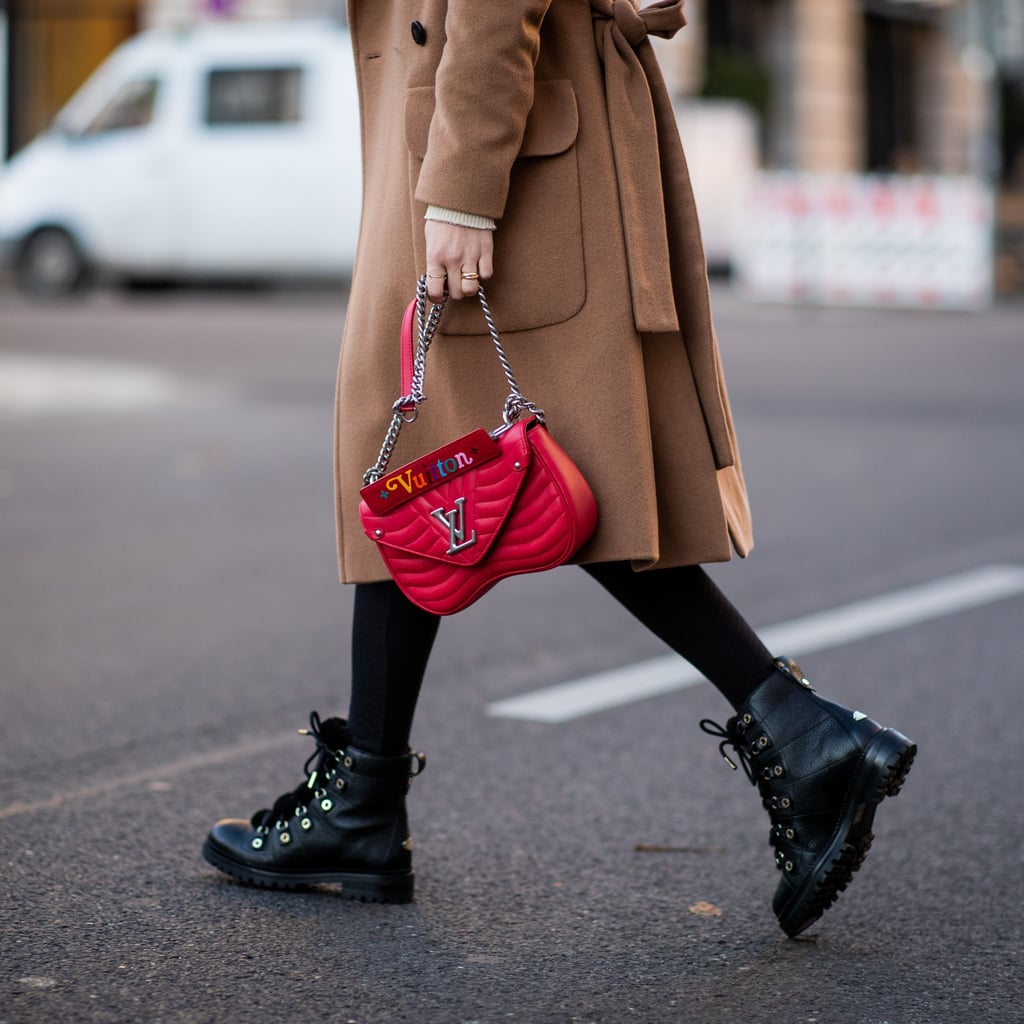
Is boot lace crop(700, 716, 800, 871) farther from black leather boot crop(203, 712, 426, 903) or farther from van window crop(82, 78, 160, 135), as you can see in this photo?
van window crop(82, 78, 160, 135)

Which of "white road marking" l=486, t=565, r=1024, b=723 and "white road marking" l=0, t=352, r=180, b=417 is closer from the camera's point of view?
"white road marking" l=486, t=565, r=1024, b=723

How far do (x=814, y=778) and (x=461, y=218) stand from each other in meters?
0.93

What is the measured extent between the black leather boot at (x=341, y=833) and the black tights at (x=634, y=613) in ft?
0.14

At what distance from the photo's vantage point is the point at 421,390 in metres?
2.80

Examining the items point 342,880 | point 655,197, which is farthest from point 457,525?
point 342,880

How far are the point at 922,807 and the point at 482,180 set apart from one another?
1.64m

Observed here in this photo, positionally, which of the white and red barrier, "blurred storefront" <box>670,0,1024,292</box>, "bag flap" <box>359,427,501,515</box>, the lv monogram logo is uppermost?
"blurred storefront" <box>670,0,1024,292</box>

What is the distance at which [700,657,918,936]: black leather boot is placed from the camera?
9.23 ft

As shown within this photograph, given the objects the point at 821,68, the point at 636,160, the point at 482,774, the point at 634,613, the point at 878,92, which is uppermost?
the point at 878,92

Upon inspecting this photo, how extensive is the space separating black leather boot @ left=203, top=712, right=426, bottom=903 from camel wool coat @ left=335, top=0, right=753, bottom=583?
483mm

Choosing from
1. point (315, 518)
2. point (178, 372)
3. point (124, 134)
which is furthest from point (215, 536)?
point (124, 134)

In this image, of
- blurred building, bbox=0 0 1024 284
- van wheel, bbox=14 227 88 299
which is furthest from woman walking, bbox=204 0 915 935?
blurred building, bbox=0 0 1024 284

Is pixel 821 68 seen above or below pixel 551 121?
above

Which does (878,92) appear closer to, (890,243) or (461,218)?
(890,243)
